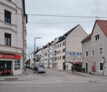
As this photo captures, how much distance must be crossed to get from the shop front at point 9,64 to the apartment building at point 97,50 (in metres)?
15.2

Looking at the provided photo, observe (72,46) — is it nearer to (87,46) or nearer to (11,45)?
(87,46)

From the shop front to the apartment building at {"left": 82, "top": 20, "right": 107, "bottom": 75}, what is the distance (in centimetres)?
1518

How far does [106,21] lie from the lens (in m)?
33.7

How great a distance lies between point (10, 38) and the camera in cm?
2572

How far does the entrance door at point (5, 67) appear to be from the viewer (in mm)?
25089

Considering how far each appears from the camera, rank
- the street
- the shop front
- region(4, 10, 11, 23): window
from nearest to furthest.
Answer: the street
the shop front
region(4, 10, 11, 23): window

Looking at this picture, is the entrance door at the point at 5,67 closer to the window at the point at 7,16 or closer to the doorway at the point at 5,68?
the doorway at the point at 5,68

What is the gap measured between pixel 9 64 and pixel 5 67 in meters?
0.92

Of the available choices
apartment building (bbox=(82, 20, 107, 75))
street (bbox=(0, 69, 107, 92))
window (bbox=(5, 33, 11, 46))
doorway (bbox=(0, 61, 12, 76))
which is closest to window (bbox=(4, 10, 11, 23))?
window (bbox=(5, 33, 11, 46))

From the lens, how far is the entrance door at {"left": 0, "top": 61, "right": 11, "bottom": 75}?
25.1 meters

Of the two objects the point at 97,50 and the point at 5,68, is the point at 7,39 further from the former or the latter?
the point at 97,50

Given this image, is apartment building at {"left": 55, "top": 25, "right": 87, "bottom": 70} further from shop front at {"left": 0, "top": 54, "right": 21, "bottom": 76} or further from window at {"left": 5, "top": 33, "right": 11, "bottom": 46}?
window at {"left": 5, "top": 33, "right": 11, "bottom": 46}

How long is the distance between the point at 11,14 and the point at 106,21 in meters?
19.3

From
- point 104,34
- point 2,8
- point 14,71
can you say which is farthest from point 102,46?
point 2,8
